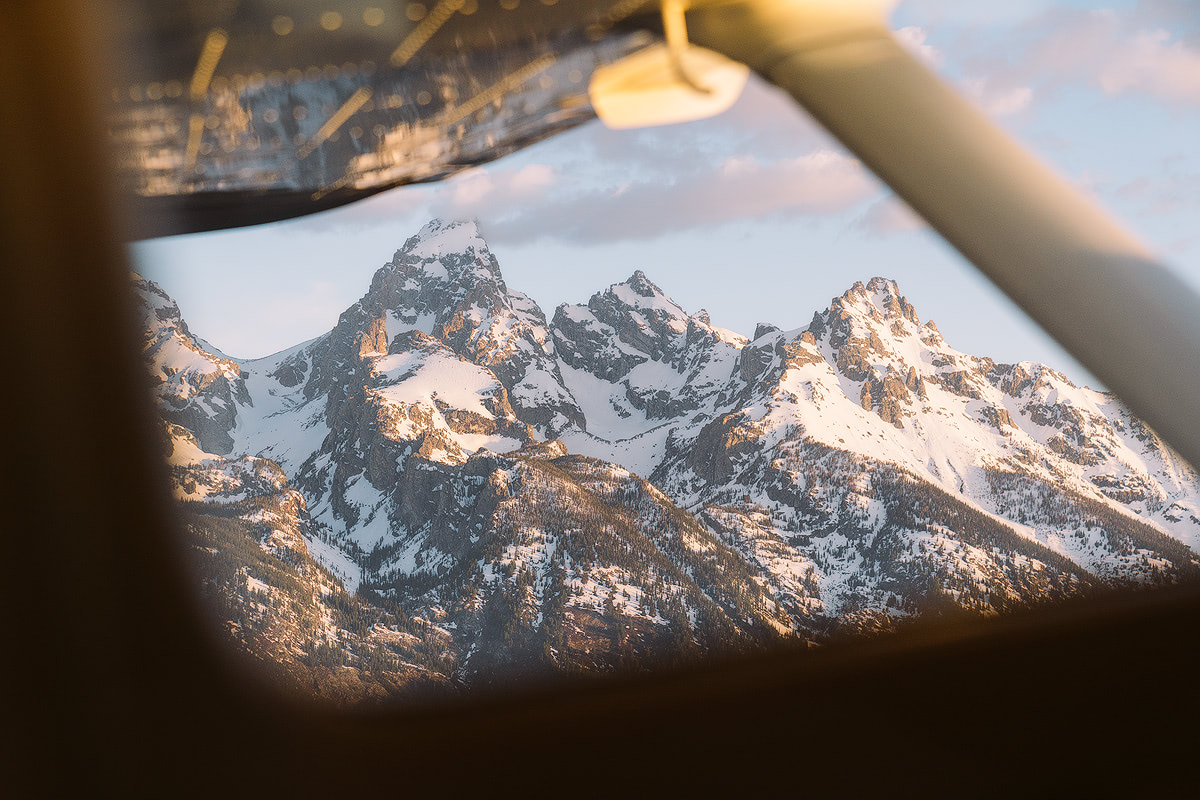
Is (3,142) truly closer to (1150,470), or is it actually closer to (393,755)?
(393,755)

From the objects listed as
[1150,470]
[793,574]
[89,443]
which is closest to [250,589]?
[793,574]

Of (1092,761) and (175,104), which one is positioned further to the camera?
(1092,761)

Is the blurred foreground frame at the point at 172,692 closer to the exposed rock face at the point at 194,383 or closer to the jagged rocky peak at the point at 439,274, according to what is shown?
the exposed rock face at the point at 194,383

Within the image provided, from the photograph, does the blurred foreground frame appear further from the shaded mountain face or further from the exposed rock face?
the exposed rock face

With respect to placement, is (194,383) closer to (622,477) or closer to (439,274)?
(439,274)

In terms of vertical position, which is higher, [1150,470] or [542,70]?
[542,70]

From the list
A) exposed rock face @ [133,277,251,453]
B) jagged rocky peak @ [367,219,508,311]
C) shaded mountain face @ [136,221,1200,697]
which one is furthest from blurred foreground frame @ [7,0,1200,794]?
jagged rocky peak @ [367,219,508,311]
